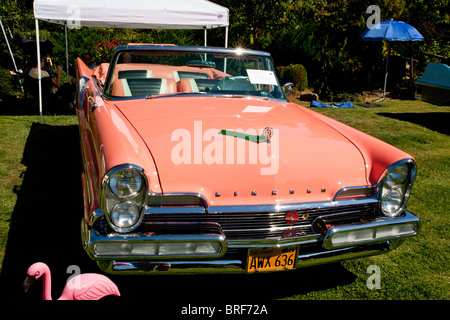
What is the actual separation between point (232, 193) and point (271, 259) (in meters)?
0.43

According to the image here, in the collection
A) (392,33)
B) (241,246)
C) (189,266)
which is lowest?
(189,266)

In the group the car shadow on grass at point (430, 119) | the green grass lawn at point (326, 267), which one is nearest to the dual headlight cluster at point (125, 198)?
the green grass lawn at point (326, 267)

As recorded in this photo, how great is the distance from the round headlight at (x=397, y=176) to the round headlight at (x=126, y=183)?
1.45 meters

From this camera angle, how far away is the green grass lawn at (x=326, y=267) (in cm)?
273

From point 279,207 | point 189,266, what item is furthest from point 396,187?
point 189,266

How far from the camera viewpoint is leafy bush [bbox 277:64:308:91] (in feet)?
38.1

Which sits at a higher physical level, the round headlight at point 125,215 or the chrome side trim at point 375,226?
the round headlight at point 125,215

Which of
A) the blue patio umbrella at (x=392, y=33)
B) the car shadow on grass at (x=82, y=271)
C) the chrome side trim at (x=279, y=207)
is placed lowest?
the car shadow on grass at (x=82, y=271)

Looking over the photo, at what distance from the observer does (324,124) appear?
307cm

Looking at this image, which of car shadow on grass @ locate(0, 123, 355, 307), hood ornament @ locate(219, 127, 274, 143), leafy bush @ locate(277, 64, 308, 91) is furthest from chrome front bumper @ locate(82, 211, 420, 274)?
leafy bush @ locate(277, 64, 308, 91)

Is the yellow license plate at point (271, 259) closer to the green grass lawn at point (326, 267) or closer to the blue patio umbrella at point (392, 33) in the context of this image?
the green grass lawn at point (326, 267)

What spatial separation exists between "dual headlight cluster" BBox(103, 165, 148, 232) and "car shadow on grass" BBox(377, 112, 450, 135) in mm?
Answer: 6637

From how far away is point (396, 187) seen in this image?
2465 mm

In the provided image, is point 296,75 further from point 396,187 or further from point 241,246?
point 241,246
